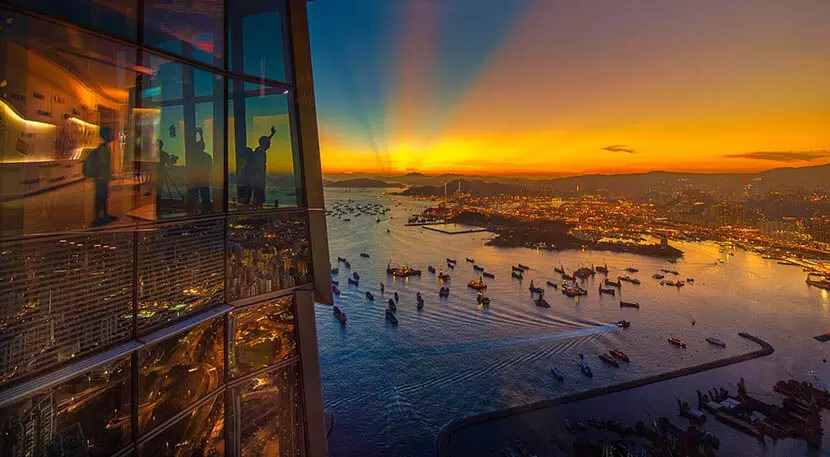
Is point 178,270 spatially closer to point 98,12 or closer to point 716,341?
point 98,12

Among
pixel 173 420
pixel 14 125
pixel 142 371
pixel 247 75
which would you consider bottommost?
pixel 173 420

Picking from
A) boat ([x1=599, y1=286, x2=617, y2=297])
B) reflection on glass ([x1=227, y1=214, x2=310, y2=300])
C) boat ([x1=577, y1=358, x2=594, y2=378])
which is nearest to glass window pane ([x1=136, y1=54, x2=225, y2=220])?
reflection on glass ([x1=227, y1=214, x2=310, y2=300])

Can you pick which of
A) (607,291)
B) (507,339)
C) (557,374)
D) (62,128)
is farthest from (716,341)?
(62,128)

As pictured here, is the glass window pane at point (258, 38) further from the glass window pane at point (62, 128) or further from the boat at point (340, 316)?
the boat at point (340, 316)

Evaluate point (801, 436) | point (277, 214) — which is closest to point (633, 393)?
point (801, 436)

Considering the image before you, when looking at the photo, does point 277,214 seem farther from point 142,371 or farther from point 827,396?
point 827,396

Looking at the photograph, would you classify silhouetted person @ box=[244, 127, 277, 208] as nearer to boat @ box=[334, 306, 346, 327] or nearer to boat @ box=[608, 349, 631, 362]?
boat @ box=[608, 349, 631, 362]

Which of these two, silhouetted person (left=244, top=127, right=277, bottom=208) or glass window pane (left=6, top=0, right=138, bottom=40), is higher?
glass window pane (left=6, top=0, right=138, bottom=40)
